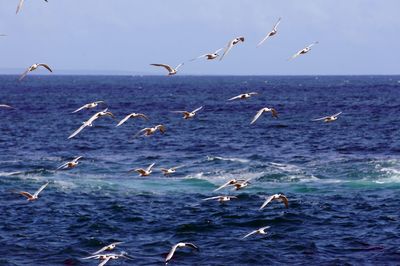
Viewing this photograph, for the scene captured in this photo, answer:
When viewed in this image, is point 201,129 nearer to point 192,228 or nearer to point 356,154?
point 356,154

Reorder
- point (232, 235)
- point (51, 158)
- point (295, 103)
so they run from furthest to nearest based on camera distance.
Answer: point (295, 103) → point (51, 158) → point (232, 235)

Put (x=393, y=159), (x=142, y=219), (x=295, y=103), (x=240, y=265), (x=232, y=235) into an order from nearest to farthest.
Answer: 1. (x=240, y=265)
2. (x=232, y=235)
3. (x=142, y=219)
4. (x=393, y=159)
5. (x=295, y=103)

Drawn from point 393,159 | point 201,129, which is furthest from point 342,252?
Result: point 201,129

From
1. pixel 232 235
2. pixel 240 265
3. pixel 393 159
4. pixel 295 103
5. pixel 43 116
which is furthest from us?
pixel 295 103

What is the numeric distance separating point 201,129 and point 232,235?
68078 millimetres

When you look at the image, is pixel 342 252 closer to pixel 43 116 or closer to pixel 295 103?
pixel 43 116

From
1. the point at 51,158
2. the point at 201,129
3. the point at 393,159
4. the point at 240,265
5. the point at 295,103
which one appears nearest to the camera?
the point at 240,265

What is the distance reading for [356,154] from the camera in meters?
78.9

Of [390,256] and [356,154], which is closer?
[390,256]

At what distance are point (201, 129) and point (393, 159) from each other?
138 ft

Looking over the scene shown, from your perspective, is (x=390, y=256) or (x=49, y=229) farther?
(x=49, y=229)

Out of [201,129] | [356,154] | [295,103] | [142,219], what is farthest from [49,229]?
[295,103]

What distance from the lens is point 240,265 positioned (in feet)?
128

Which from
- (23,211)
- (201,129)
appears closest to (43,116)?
(201,129)
